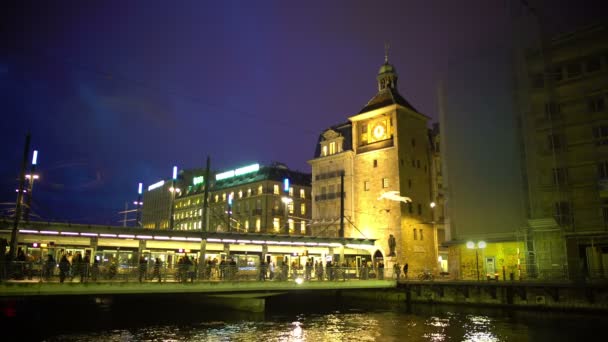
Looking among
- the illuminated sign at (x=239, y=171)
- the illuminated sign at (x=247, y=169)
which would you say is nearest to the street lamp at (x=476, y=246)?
the illuminated sign at (x=247, y=169)

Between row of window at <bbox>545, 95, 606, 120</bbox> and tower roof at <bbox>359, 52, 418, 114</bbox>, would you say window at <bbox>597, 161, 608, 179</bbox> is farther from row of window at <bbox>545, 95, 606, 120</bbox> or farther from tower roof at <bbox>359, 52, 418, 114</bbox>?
tower roof at <bbox>359, 52, 418, 114</bbox>

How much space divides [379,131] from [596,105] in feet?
91.4

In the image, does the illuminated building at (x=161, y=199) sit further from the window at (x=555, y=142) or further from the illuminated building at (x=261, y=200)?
the window at (x=555, y=142)

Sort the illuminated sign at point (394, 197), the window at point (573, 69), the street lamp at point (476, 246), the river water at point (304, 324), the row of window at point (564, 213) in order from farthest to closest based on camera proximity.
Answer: the illuminated sign at point (394, 197) → the street lamp at point (476, 246) → the window at point (573, 69) → the row of window at point (564, 213) → the river water at point (304, 324)

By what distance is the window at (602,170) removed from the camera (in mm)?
39934

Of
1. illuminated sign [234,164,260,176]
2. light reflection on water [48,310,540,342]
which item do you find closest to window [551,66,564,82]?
light reflection on water [48,310,540,342]

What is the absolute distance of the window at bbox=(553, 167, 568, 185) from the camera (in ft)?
135

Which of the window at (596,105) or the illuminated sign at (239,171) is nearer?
the window at (596,105)

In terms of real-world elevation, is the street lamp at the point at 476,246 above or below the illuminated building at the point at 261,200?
below

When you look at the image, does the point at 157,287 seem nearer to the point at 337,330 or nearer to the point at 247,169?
the point at 337,330

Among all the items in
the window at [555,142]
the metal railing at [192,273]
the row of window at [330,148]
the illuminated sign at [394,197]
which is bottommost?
the metal railing at [192,273]

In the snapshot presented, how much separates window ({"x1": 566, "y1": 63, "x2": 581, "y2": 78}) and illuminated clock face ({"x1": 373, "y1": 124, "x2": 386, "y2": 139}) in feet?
81.0

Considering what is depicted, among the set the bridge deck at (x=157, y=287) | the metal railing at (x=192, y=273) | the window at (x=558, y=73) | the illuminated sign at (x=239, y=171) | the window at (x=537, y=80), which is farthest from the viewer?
the illuminated sign at (x=239, y=171)

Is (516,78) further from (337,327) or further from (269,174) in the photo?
(269,174)
